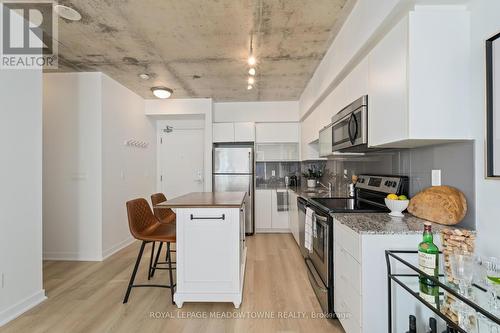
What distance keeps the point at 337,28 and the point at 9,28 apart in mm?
2864

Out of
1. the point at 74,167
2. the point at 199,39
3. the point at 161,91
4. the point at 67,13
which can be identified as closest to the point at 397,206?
the point at 199,39

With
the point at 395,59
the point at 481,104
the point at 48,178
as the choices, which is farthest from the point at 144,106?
the point at 481,104

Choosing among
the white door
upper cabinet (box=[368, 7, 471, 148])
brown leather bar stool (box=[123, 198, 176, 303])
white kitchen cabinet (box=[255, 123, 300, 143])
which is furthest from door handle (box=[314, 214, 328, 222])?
the white door

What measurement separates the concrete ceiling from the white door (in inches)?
59.5

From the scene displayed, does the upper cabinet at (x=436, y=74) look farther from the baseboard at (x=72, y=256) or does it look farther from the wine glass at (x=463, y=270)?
the baseboard at (x=72, y=256)

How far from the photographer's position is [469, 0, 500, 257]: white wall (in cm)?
124

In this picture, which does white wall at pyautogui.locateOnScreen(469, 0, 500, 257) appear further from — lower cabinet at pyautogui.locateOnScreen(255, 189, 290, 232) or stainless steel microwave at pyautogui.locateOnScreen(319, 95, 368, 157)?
lower cabinet at pyautogui.locateOnScreen(255, 189, 290, 232)

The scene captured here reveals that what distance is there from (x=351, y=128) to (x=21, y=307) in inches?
125

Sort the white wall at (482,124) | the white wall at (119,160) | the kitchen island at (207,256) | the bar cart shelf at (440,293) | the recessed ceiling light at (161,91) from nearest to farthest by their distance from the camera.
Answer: the bar cart shelf at (440,293), the white wall at (482,124), the kitchen island at (207,256), the white wall at (119,160), the recessed ceiling light at (161,91)

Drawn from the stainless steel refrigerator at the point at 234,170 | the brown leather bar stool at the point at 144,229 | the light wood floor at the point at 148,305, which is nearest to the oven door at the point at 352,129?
the light wood floor at the point at 148,305

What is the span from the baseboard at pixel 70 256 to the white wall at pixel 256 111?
119 inches

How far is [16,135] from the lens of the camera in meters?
2.09

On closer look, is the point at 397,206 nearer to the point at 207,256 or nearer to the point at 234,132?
the point at 207,256

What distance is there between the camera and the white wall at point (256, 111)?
4879 millimetres
